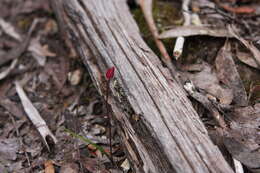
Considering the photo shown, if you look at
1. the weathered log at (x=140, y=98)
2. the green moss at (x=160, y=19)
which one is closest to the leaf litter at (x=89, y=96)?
the green moss at (x=160, y=19)

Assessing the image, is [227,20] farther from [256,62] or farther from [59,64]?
[59,64]

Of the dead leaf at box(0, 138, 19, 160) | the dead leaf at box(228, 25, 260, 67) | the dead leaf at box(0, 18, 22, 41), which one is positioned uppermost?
the dead leaf at box(0, 18, 22, 41)

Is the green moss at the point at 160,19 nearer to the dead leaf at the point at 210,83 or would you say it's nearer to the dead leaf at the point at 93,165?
the dead leaf at the point at 210,83

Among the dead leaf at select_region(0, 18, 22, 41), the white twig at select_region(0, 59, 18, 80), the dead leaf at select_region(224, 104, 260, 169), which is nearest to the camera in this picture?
the dead leaf at select_region(224, 104, 260, 169)

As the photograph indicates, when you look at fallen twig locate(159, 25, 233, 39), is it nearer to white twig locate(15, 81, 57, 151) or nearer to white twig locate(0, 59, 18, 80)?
white twig locate(15, 81, 57, 151)

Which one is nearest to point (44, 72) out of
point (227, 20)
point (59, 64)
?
point (59, 64)

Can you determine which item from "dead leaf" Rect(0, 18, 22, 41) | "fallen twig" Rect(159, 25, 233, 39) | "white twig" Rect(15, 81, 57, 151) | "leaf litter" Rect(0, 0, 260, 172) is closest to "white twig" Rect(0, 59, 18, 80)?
"leaf litter" Rect(0, 0, 260, 172)
